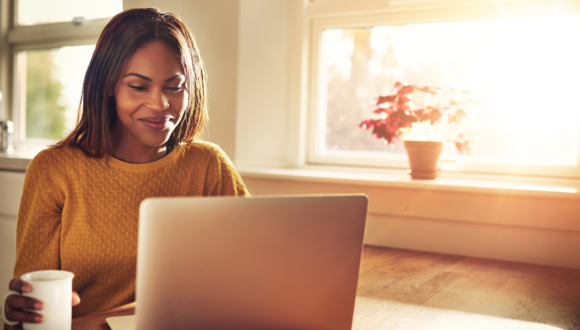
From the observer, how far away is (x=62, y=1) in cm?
281

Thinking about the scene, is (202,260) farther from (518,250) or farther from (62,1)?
(62,1)

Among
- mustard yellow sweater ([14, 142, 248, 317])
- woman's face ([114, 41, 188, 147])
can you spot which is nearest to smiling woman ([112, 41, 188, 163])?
woman's face ([114, 41, 188, 147])

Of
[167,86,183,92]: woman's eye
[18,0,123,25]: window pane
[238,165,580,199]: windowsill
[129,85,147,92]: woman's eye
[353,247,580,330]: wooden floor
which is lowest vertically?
[353,247,580,330]: wooden floor

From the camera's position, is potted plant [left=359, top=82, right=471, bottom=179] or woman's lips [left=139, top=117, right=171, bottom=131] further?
potted plant [left=359, top=82, right=471, bottom=179]

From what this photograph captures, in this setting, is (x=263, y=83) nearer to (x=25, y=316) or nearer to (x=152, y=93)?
(x=152, y=93)

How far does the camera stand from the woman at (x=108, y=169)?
1.06 meters

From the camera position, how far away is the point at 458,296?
1100 mm

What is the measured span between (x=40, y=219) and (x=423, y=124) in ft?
4.44

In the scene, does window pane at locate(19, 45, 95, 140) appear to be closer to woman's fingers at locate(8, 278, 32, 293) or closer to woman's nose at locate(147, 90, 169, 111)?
woman's nose at locate(147, 90, 169, 111)

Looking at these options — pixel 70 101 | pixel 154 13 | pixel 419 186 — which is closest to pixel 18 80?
pixel 70 101

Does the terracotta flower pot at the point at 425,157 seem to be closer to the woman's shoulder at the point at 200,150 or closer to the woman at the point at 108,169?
the woman's shoulder at the point at 200,150

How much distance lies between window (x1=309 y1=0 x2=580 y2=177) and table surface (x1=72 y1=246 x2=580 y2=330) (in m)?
0.52

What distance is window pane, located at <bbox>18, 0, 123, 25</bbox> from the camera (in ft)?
8.78

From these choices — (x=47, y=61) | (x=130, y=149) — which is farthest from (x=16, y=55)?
(x=130, y=149)
